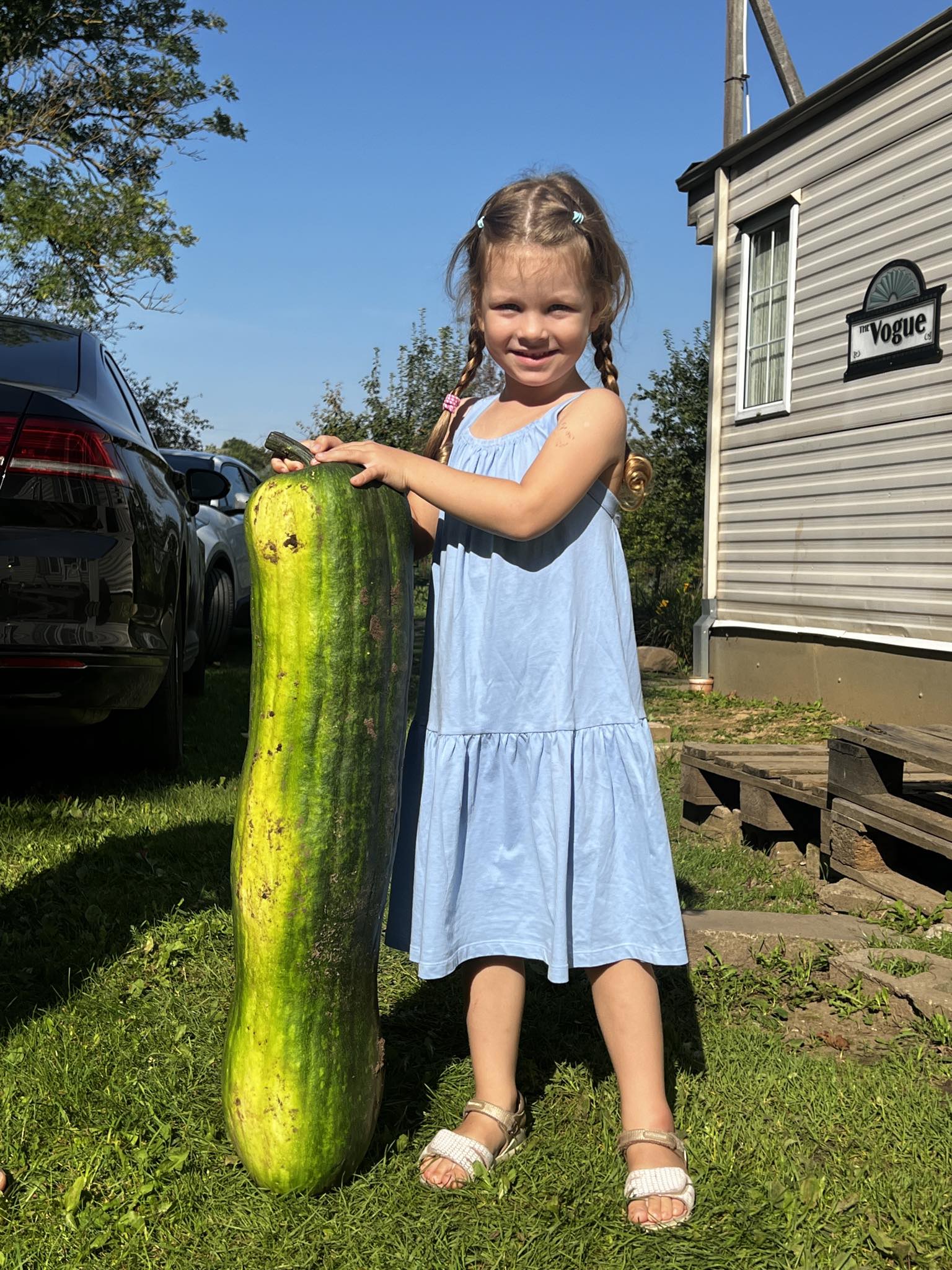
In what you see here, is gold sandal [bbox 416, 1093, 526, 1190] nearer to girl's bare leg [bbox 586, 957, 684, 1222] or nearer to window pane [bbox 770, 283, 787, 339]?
girl's bare leg [bbox 586, 957, 684, 1222]

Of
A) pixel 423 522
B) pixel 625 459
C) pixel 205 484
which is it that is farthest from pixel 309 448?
pixel 205 484

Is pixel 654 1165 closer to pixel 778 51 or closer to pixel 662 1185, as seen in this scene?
pixel 662 1185

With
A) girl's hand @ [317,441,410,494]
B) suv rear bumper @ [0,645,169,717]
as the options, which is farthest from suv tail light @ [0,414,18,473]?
girl's hand @ [317,441,410,494]

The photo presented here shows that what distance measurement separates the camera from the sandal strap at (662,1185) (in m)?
2.16

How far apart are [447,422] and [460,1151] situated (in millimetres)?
1581

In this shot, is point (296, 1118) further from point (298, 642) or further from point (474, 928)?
point (298, 642)

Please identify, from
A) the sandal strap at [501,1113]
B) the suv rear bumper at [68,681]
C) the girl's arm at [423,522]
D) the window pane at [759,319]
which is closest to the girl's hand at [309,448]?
the girl's arm at [423,522]

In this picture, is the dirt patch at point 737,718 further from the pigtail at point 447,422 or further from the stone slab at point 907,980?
the pigtail at point 447,422

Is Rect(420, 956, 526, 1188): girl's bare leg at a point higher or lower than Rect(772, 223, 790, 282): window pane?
lower

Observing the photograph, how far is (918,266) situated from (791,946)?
6.52 metres

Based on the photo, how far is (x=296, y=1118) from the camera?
210 cm

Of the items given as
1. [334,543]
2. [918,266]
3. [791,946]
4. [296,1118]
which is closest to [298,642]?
[334,543]

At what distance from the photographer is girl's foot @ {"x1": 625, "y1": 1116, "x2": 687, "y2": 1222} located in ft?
7.01

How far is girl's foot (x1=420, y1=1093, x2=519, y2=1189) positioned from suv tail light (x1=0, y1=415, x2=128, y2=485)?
2439 millimetres
